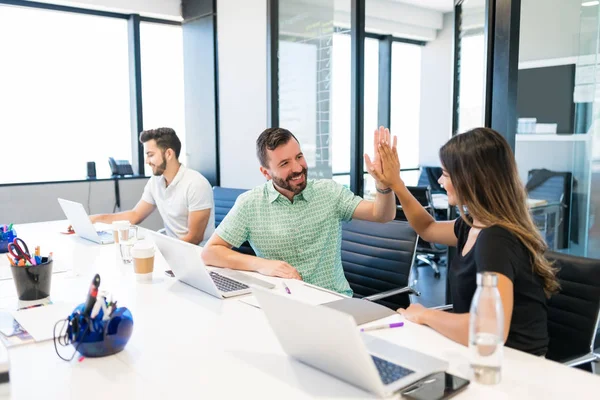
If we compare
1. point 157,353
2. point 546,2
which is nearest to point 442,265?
point 546,2

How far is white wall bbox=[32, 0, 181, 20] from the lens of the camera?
459cm

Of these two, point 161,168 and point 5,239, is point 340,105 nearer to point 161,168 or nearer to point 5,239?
point 161,168

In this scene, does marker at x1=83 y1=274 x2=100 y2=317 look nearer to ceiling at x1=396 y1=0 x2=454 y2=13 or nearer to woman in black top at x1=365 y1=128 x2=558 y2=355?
woman in black top at x1=365 y1=128 x2=558 y2=355

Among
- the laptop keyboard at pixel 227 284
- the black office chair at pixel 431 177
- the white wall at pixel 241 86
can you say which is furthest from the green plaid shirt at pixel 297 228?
the black office chair at pixel 431 177

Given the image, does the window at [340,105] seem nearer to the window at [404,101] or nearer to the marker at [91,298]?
the marker at [91,298]

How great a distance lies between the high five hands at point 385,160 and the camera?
6.54ft

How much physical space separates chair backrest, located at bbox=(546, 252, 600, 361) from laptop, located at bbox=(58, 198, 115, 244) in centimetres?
205

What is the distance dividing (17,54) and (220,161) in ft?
6.39

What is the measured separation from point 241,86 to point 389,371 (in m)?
3.81

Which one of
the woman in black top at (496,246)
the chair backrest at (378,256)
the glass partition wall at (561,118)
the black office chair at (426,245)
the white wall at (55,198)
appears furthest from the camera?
the black office chair at (426,245)

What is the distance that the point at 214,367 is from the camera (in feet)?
3.98

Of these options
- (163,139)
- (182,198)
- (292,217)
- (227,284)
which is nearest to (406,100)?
(163,139)

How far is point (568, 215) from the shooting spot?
8.70 feet

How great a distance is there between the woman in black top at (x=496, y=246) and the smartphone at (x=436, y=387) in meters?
0.24
